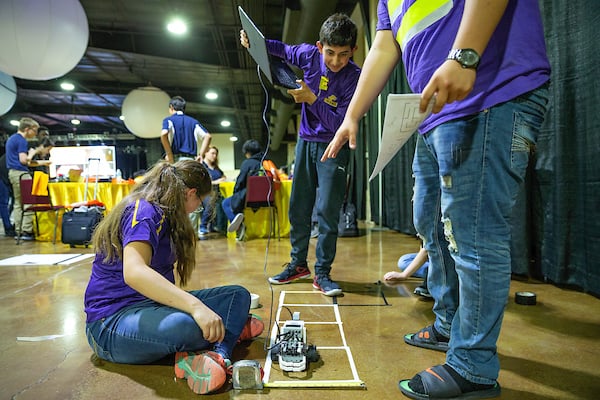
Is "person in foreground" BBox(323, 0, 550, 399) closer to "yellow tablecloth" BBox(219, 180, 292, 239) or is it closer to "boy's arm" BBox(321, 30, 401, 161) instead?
"boy's arm" BBox(321, 30, 401, 161)

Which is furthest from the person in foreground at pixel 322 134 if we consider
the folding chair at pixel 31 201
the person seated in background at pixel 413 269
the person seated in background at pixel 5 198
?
the person seated in background at pixel 5 198

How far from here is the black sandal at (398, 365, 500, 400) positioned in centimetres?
83

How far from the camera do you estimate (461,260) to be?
0.83 meters

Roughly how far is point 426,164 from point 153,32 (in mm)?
6986

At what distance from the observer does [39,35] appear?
2.96 metres

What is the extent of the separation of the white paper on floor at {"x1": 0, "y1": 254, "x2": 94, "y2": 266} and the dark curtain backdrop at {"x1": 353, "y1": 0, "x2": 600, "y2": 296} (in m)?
3.16

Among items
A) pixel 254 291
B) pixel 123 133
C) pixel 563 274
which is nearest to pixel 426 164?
pixel 254 291

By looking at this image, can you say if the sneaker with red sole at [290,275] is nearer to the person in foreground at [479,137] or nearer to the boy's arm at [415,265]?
the boy's arm at [415,265]

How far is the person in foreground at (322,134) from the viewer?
5.82 feet

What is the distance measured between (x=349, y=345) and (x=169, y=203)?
0.74 meters

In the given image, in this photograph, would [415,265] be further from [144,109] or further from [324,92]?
[144,109]

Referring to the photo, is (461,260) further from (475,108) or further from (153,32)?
(153,32)

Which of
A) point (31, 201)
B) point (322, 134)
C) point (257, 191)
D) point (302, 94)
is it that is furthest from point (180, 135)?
point (302, 94)

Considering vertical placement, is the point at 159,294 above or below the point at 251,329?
above
